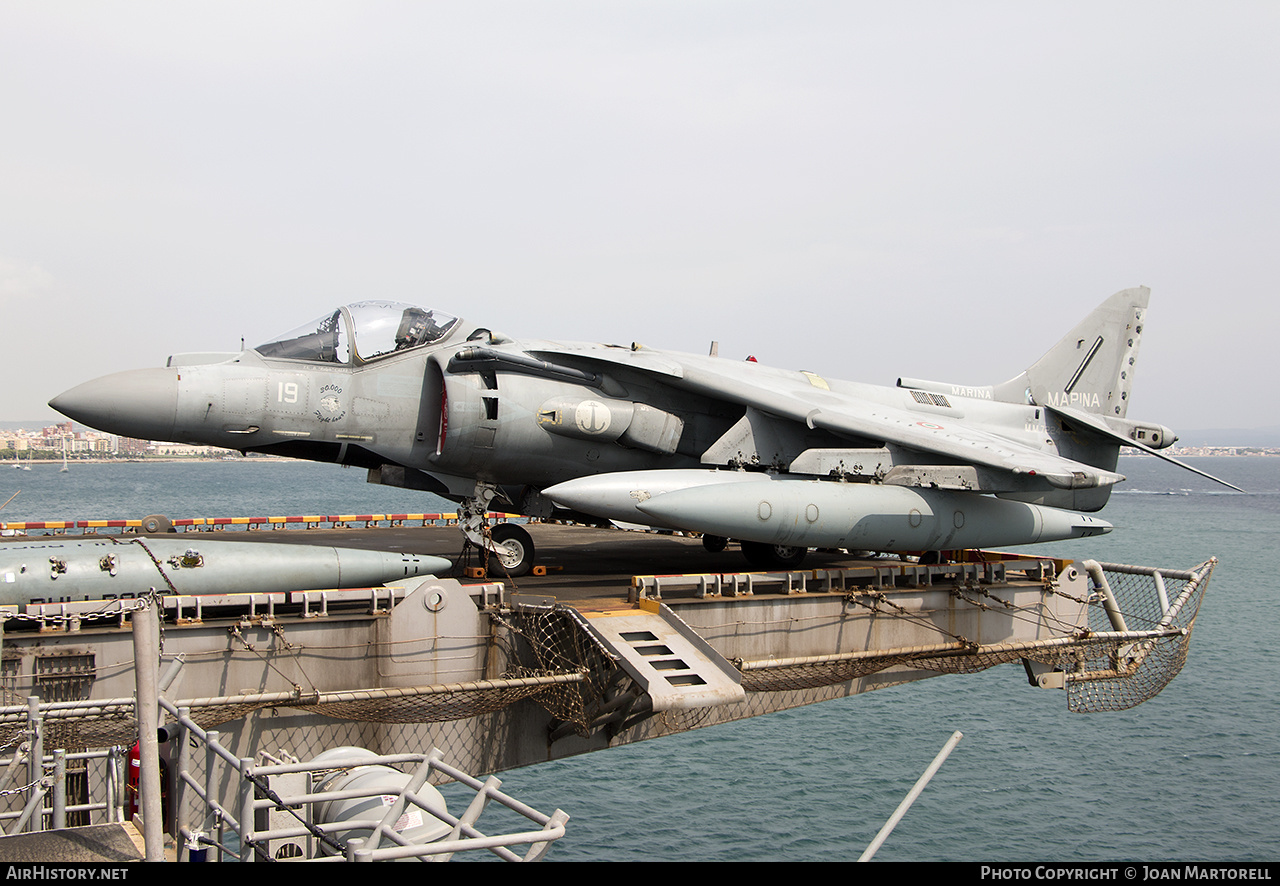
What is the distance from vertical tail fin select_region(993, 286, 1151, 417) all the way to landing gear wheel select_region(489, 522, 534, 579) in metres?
11.3

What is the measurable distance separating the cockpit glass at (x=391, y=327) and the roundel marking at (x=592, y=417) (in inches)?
95.7

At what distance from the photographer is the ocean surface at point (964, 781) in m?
18.3

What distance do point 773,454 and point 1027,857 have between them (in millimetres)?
9269

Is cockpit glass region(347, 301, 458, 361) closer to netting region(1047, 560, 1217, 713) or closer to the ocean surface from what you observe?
the ocean surface

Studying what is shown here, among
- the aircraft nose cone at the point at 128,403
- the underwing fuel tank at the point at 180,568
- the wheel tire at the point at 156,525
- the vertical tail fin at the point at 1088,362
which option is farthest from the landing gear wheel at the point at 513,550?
the vertical tail fin at the point at 1088,362

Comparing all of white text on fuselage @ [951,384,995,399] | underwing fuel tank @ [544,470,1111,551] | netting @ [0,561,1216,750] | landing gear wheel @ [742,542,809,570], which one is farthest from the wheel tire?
white text on fuselage @ [951,384,995,399]

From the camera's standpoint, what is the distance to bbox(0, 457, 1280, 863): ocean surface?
18.3 meters

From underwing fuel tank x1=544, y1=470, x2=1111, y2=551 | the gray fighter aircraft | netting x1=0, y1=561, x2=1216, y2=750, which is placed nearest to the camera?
netting x1=0, y1=561, x2=1216, y2=750

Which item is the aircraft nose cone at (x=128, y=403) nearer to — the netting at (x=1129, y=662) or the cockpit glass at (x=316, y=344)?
the cockpit glass at (x=316, y=344)

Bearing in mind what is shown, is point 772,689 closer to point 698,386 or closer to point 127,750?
point 698,386

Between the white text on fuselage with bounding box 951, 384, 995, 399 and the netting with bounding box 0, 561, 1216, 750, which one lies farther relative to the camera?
the white text on fuselage with bounding box 951, 384, 995, 399

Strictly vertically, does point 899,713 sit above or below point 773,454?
below

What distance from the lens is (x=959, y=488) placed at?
15156 millimetres
